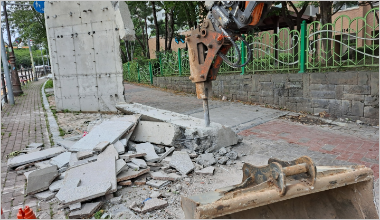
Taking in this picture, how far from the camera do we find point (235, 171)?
4.16 metres

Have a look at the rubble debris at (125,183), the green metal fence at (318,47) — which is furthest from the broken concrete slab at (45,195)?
the green metal fence at (318,47)

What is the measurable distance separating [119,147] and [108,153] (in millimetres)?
292

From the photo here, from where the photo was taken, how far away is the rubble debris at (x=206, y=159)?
432cm

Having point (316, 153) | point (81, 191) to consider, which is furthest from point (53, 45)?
point (316, 153)

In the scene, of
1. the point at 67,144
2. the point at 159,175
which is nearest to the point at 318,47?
the point at 159,175

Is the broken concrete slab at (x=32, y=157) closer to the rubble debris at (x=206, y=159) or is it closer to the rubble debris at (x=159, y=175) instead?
the rubble debris at (x=159, y=175)

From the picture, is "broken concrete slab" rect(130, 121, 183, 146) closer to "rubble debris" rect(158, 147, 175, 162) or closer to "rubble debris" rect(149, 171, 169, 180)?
"rubble debris" rect(158, 147, 175, 162)

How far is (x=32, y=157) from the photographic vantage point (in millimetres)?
4547

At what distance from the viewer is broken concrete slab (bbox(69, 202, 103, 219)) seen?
297 cm

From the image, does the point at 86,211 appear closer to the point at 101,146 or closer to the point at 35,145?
the point at 101,146

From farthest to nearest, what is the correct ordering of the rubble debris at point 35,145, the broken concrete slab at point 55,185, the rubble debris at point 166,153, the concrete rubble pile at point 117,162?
the rubble debris at point 35,145 → the rubble debris at point 166,153 → the broken concrete slab at point 55,185 → the concrete rubble pile at point 117,162

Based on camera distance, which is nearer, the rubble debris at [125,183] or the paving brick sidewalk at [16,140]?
the paving brick sidewalk at [16,140]

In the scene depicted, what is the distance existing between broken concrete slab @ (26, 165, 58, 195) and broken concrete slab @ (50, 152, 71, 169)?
34 centimetres

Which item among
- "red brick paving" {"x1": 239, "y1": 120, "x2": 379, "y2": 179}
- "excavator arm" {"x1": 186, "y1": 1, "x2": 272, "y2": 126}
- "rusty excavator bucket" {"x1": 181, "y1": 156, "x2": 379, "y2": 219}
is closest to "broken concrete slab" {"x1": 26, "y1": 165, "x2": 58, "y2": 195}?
"rusty excavator bucket" {"x1": 181, "y1": 156, "x2": 379, "y2": 219}
